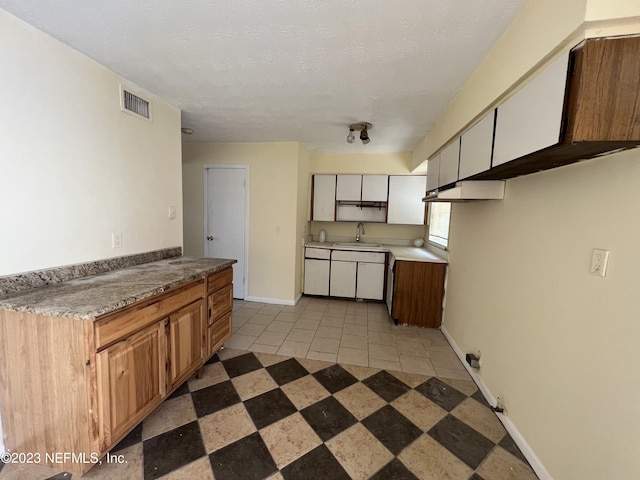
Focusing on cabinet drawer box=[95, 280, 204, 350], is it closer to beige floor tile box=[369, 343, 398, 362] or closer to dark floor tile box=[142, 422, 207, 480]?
dark floor tile box=[142, 422, 207, 480]

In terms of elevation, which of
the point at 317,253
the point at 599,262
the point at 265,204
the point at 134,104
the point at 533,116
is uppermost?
the point at 134,104

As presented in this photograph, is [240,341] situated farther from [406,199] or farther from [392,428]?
[406,199]

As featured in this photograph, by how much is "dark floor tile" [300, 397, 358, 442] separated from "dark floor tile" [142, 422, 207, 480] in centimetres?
65

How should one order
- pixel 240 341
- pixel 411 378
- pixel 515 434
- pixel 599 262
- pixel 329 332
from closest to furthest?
1. pixel 599 262
2. pixel 515 434
3. pixel 411 378
4. pixel 240 341
5. pixel 329 332

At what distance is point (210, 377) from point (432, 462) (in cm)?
168

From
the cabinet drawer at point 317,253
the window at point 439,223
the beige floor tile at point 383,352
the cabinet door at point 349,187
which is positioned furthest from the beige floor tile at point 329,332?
the cabinet door at point 349,187

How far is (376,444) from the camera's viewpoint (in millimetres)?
1540

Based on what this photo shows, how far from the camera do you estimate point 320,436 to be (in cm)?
158

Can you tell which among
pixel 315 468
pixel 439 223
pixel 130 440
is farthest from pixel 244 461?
pixel 439 223

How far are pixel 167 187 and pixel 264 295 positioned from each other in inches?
80.8

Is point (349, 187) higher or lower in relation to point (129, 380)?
higher

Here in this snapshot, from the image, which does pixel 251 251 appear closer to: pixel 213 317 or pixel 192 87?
pixel 213 317

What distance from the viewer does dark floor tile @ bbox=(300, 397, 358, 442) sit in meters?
1.62

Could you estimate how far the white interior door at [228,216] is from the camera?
3.77 metres
